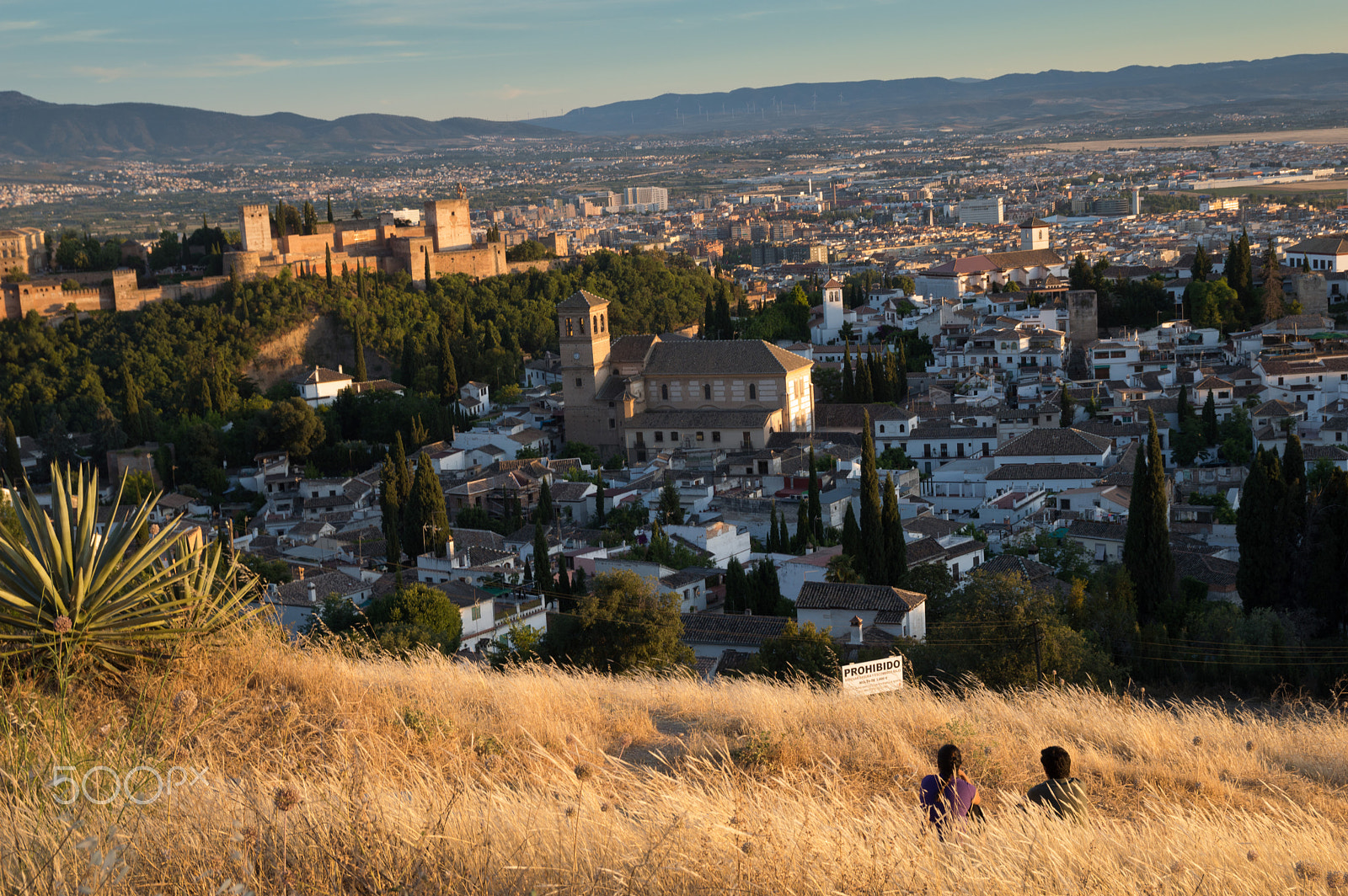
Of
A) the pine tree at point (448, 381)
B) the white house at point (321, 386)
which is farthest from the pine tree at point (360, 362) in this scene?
the pine tree at point (448, 381)

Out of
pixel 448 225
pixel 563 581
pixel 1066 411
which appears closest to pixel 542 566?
pixel 563 581

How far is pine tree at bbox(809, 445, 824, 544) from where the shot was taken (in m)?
22.5

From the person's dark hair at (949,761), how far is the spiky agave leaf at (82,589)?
8.32 feet

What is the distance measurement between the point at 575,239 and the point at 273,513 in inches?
2770

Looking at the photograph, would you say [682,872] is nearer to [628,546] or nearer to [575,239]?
[628,546]

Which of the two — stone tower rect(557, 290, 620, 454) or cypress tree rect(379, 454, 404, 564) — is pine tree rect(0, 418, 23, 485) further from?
stone tower rect(557, 290, 620, 454)

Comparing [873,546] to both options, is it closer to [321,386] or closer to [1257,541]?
[1257,541]

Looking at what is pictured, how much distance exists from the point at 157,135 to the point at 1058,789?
199 meters

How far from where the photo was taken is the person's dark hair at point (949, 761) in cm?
388

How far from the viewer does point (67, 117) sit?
7190 inches

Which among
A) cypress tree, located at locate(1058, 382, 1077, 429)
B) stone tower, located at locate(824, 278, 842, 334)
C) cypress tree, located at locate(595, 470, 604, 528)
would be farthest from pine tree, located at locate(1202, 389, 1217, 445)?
stone tower, located at locate(824, 278, 842, 334)

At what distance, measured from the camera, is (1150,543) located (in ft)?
55.3

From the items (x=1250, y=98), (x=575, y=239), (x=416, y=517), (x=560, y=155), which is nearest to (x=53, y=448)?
(x=416, y=517)

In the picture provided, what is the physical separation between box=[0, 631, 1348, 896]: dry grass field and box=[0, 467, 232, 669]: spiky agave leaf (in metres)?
0.15
